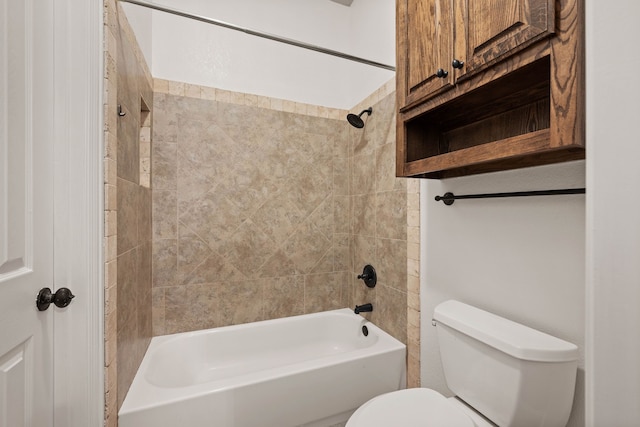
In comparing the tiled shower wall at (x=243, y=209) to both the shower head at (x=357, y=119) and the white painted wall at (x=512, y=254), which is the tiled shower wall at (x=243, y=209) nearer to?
the shower head at (x=357, y=119)

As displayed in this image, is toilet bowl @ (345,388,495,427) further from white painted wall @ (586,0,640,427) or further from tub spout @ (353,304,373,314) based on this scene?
tub spout @ (353,304,373,314)

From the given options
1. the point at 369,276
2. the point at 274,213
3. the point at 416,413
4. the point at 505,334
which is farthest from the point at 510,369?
the point at 274,213

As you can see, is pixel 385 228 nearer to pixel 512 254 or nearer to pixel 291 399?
pixel 512 254

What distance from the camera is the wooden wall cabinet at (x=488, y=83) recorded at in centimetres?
65

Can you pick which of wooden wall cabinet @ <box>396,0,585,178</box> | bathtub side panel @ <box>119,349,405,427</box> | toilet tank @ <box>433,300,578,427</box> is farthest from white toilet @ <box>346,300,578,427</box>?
wooden wall cabinet @ <box>396,0,585,178</box>

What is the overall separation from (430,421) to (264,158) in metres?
1.73

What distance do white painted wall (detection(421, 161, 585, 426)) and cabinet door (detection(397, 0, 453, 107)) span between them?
0.44 m

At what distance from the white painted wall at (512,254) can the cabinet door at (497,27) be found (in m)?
0.42

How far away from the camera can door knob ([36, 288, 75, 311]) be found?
855 mm

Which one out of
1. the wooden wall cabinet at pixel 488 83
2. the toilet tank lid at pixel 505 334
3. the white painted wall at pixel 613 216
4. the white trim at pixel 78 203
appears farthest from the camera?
the white trim at pixel 78 203

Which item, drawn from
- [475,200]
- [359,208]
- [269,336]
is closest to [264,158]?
[359,208]

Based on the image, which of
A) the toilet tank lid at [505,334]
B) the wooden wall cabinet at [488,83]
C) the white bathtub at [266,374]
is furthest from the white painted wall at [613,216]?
the white bathtub at [266,374]

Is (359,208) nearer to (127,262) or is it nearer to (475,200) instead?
(475,200)

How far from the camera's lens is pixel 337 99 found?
2297 millimetres
